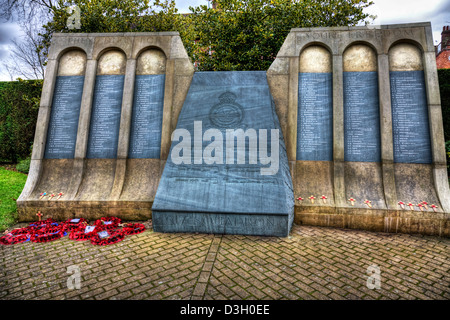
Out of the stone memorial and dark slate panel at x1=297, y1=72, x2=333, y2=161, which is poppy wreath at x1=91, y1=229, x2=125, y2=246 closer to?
the stone memorial

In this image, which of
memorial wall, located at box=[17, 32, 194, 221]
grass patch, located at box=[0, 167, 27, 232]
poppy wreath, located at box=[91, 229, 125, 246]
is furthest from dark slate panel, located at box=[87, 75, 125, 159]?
poppy wreath, located at box=[91, 229, 125, 246]

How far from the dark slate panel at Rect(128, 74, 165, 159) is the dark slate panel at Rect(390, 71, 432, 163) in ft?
18.4

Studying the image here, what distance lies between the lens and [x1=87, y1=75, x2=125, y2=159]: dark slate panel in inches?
255

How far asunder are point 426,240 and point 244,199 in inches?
141

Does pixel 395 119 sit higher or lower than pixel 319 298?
higher

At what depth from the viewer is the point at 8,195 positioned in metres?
7.41

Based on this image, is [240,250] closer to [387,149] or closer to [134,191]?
[134,191]

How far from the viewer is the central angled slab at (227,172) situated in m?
4.86

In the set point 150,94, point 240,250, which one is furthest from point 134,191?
point 240,250

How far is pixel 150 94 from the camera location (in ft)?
21.9

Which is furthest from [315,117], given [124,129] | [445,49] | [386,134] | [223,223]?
[445,49]
